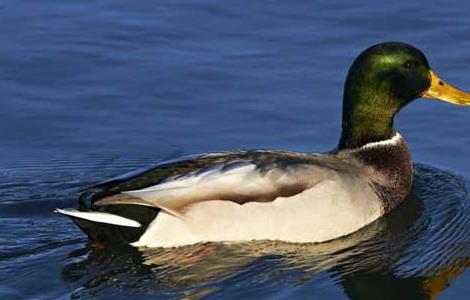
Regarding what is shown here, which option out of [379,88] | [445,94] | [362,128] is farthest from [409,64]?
[362,128]

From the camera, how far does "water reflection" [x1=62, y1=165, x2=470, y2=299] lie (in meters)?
8.09

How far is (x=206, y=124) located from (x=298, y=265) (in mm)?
2307

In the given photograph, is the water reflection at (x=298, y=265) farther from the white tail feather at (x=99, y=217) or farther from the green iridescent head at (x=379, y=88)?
the green iridescent head at (x=379, y=88)

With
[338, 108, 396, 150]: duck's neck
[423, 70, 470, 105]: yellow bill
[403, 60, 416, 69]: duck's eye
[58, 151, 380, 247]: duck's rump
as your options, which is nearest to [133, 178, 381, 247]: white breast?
[58, 151, 380, 247]: duck's rump

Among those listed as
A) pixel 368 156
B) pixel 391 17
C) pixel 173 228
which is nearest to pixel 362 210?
pixel 368 156

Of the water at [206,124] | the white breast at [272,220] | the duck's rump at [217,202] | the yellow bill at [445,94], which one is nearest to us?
the water at [206,124]

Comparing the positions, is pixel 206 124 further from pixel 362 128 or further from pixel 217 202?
pixel 217 202

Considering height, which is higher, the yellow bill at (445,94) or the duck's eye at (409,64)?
the duck's eye at (409,64)

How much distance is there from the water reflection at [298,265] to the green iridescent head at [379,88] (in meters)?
0.76

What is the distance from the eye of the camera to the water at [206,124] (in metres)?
8.23

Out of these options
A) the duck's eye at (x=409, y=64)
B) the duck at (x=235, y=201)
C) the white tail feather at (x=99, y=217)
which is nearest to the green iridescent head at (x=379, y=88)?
the duck's eye at (x=409, y=64)

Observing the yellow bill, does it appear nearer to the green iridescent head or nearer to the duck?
the green iridescent head

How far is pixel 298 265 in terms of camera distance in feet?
27.6

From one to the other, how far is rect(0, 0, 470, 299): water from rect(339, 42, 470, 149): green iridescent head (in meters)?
0.56
